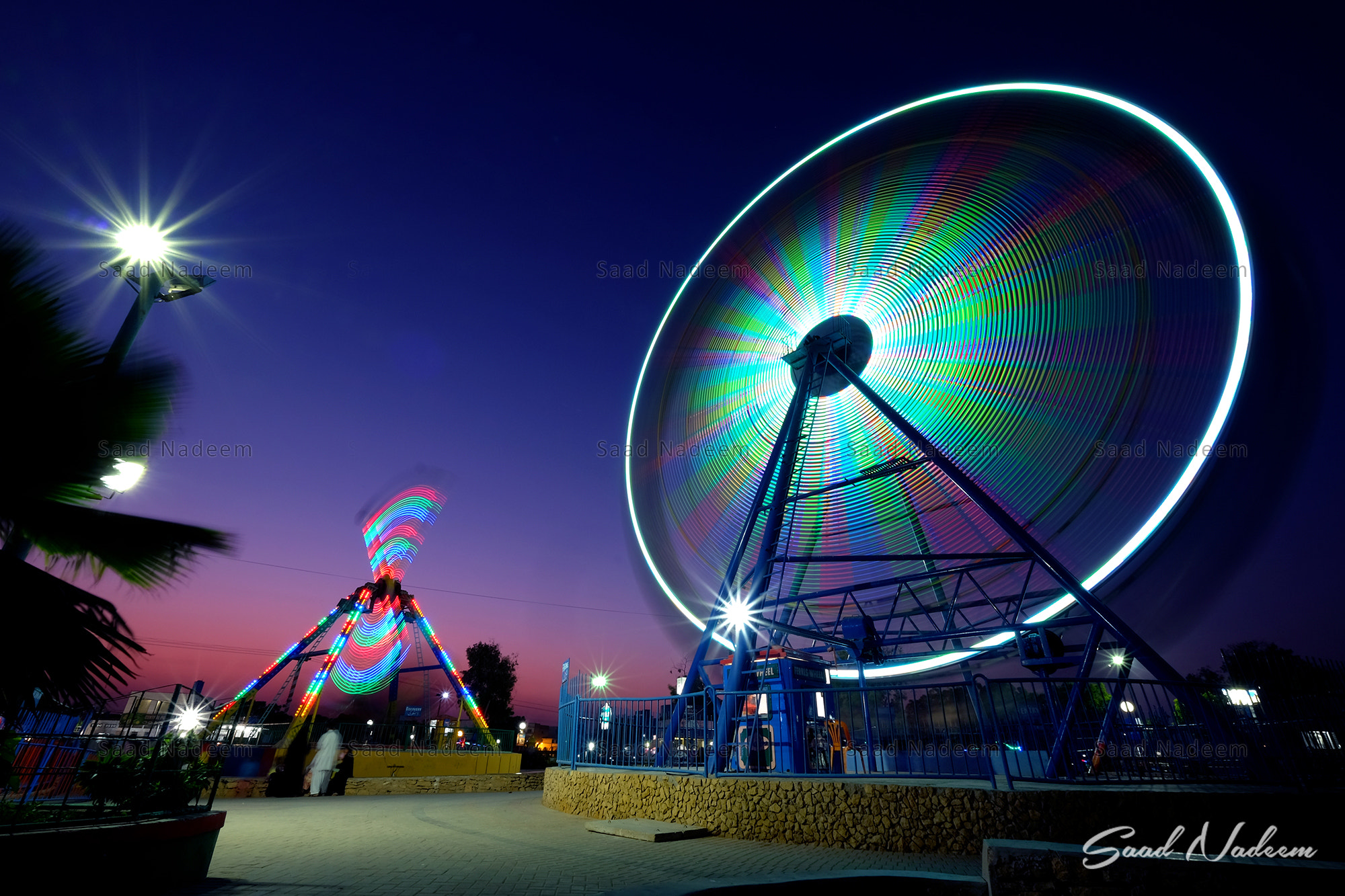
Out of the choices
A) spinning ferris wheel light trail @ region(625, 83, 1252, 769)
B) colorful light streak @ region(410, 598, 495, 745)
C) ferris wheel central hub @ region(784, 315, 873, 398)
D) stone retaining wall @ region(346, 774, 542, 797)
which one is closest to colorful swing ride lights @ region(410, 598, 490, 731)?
colorful light streak @ region(410, 598, 495, 745)

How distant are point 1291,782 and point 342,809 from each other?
43.1 feet

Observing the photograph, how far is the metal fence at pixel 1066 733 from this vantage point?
6391 mm

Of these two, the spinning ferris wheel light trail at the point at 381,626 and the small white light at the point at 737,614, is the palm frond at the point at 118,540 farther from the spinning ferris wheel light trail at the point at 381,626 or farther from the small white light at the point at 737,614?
the spinning ferris wheel light trail at the point at 381,626

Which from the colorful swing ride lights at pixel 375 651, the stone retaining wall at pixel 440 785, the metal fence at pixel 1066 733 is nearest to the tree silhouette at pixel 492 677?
the colorful swing ride lights at pixel 375 651

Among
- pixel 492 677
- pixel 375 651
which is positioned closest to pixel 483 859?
pixel 375 651

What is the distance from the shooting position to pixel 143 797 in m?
5.02

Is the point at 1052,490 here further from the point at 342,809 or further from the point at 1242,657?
the point at 342,809

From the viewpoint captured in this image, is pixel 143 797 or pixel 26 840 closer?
pixel 26 840

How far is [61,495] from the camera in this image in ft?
12.8

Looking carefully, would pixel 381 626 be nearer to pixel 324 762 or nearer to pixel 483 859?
pixel 324 762

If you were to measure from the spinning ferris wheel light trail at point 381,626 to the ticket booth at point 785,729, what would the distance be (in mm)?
17645

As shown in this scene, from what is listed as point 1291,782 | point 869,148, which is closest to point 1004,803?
point 1291,782

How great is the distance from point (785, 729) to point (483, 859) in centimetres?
451

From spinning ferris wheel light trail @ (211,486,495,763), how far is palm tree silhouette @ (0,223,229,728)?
74.4 feet
